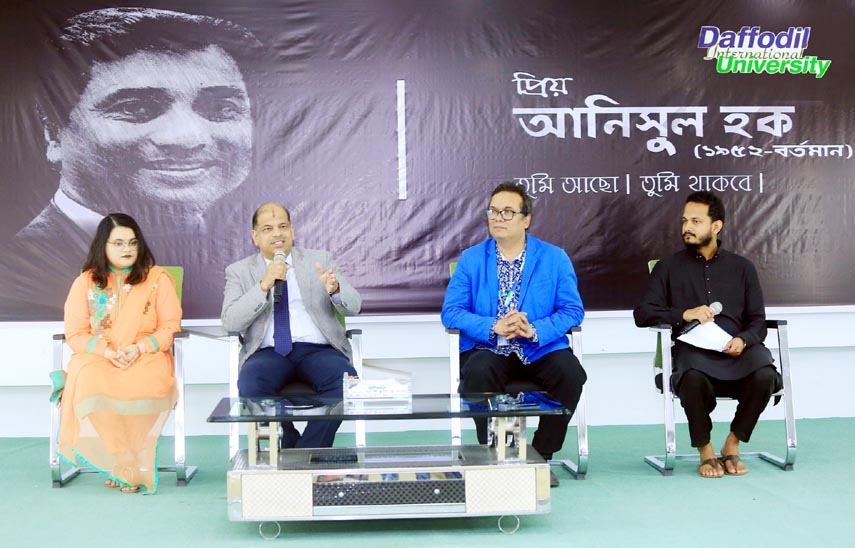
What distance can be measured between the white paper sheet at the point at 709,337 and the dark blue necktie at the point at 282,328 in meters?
1.67

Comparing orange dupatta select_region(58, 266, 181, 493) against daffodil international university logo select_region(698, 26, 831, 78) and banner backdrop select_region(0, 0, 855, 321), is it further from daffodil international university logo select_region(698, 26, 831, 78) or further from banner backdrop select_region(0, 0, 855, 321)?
daffodil international university logo select_region(698, 26, 831, 78)

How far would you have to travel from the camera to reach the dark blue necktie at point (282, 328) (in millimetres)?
4117

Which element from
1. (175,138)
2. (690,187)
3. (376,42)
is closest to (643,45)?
(690,187)

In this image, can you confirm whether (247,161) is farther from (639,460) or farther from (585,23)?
(639,460)

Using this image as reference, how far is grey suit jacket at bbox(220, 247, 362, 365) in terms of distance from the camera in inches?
160

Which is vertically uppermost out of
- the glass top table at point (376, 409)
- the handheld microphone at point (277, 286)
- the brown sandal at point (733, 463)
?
the handheld microphone at point (277, 286)

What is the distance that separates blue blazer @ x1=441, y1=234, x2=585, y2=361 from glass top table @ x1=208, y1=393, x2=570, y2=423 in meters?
0.63

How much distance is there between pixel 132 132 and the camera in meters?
5.09

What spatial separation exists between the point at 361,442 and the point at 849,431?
8.36 feet

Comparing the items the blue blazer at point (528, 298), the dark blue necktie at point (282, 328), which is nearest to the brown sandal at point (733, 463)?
the blue blazer at point (528, 298)

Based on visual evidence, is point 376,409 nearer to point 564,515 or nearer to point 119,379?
point 564,515

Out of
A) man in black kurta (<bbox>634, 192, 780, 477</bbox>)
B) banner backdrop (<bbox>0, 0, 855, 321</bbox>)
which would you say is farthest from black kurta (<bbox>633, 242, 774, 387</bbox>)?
banner backdrop (<bbox>0, 0, 855, 321</bbox>)

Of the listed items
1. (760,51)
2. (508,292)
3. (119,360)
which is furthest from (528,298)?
(760,51)

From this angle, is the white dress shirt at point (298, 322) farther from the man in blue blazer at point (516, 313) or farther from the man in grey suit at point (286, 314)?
the man in blue blazer at point (516, 313)
